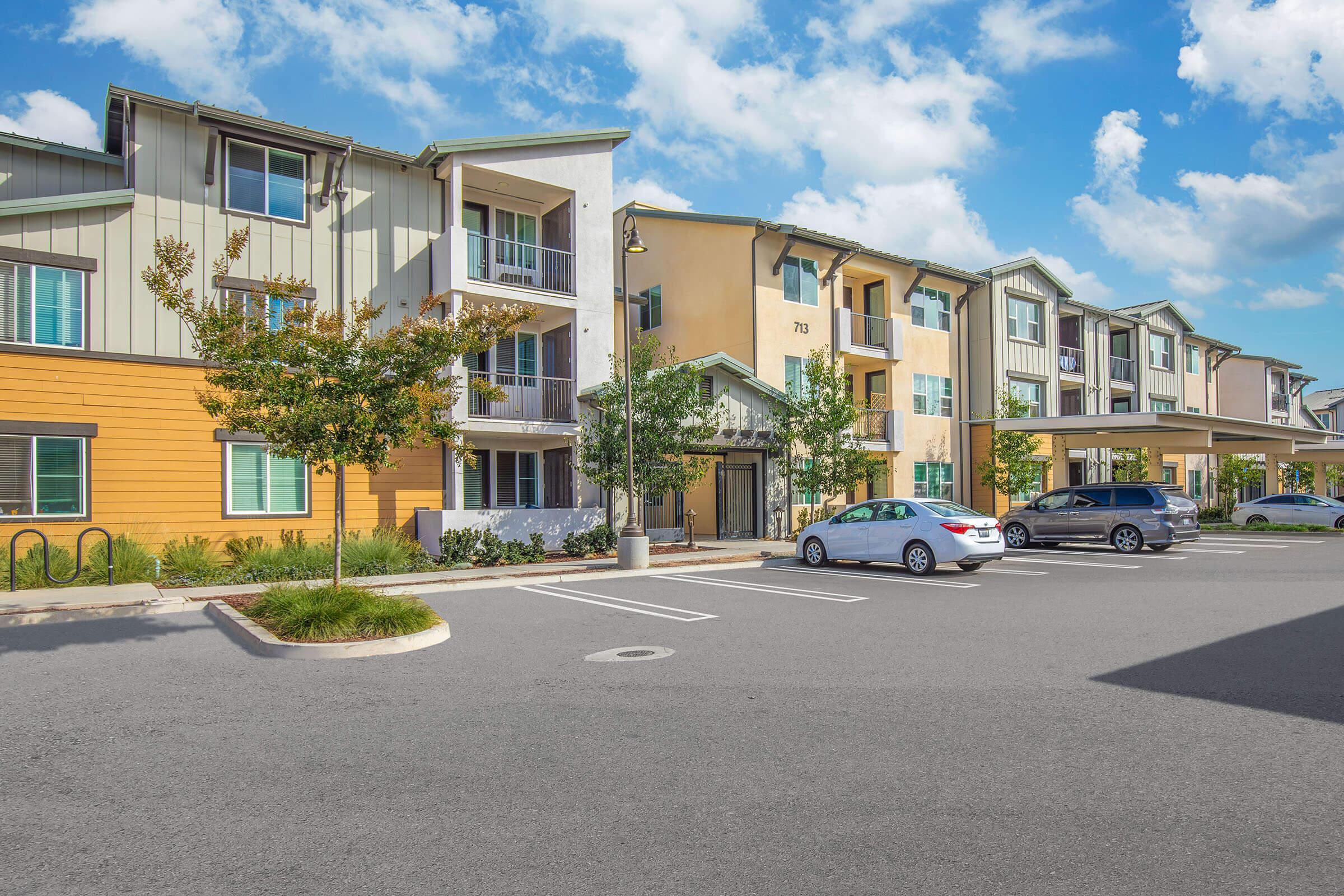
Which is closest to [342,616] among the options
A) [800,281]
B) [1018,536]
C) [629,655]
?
[629,655]

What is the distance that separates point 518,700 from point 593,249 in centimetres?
1709

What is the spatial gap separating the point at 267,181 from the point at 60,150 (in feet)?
11.8

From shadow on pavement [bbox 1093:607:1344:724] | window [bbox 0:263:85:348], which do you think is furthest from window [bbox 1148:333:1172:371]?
window [bbox 0:263:85:348]

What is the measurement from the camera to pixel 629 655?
9055mm

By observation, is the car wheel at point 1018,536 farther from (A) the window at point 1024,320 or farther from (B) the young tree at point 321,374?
(B) the young tree at point 321,374

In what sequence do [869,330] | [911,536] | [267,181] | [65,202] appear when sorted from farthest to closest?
[869,330] → [267,181] → [911,536] → [65,202]

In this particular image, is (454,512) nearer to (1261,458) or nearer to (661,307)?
(661,307)

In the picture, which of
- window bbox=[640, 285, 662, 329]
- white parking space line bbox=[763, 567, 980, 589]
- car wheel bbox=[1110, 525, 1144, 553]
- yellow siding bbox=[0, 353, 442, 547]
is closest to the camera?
white parking space line bbox=[763, 567, 980, 589]

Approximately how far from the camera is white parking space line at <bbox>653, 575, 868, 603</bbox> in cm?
1343

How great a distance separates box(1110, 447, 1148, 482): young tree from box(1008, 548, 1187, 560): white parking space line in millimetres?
15697

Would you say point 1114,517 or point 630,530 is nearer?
point 630,530

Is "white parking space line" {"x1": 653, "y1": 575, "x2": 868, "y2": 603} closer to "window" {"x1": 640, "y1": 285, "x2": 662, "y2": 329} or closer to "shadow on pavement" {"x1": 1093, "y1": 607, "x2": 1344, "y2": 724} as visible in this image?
"shadow on pavement" {"x1": 1093, "y1": 607, "x2": 1344, "y2": 724}

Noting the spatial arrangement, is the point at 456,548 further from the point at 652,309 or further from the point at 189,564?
the point at 652,309

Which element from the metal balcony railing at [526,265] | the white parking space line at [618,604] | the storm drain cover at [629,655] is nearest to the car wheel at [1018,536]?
the metal balcony railing at [526,265]
